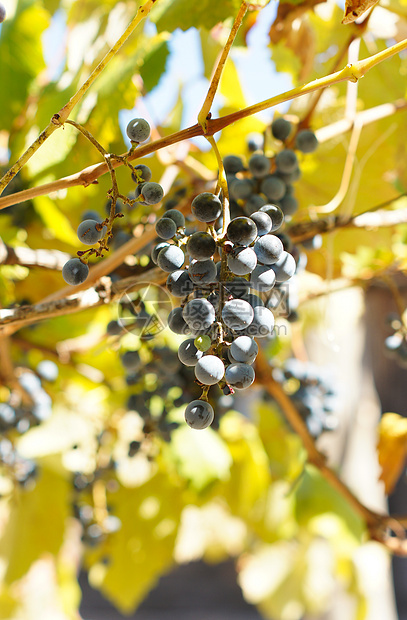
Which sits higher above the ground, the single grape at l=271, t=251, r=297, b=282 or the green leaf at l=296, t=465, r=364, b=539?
the single grape at l=271, t=251, r=297, b=282

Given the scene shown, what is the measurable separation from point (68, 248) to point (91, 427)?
0.53 meters

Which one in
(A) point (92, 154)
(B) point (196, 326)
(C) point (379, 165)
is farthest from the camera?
(C) point (379, 165)

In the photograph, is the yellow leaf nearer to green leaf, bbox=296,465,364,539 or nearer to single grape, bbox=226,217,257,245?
green leaf, bbox=296,465,364,539

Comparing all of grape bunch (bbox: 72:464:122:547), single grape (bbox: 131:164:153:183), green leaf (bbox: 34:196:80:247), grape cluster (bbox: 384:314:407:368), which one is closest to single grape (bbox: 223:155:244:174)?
single grape (bbox: 131:164:153:183)

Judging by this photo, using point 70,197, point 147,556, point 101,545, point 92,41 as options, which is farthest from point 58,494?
point 92,41

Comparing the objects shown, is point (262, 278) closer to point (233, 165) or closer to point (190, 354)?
point (190, 354)

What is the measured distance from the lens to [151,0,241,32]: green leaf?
71 centimetres

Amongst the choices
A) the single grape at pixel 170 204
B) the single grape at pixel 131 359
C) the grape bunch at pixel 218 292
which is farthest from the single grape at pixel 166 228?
the single grape at pixel 131 359

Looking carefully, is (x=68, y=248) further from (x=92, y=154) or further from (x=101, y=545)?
(x=101, y=545)

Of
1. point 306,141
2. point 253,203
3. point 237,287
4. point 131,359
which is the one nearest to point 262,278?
point 237,287

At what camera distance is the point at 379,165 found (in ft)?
3.73

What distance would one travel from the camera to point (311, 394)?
1.27 m

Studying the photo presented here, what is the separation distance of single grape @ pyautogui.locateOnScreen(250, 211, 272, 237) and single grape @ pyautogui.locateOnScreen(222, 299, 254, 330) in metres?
0.09

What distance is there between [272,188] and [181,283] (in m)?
0.30
